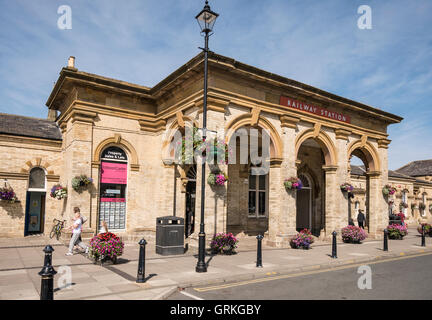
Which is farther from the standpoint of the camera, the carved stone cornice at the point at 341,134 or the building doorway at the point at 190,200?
the carved stone cornice at the point at 341,134

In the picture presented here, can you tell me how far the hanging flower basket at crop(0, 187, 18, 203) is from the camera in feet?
52.2

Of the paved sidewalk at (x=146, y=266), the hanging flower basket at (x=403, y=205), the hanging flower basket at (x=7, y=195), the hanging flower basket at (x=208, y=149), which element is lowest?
the paved sidewalk at (x=146, y=266)

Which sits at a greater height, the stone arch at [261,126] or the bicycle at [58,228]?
the stone arch at [261,126]

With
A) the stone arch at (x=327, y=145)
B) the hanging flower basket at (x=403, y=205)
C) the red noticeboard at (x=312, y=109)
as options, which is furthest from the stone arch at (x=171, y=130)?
the hanging flower basket at (x=403, y=205)

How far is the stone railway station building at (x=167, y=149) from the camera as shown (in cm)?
1449

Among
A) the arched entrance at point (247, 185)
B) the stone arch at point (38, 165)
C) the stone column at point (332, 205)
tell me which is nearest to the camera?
the stone arch at point (38, 165)

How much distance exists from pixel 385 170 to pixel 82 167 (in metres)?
17.5

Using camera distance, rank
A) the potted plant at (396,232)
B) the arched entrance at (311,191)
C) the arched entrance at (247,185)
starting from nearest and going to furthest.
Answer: the arched entrance at (247,185), the potted plant at (396,232), the arched entrance at (311,191)

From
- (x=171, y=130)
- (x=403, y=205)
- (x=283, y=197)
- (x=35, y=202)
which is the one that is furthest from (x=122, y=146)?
(x=403, y=205)

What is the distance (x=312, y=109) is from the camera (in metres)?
17.3

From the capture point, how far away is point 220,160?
13125 millimetres

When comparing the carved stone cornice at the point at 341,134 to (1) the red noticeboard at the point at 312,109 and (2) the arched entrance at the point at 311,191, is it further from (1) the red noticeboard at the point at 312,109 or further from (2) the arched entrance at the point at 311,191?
(2) the arched entrance at the point at 311,191

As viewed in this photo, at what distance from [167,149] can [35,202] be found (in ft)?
26.0

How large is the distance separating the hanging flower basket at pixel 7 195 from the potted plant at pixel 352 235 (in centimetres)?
1649
